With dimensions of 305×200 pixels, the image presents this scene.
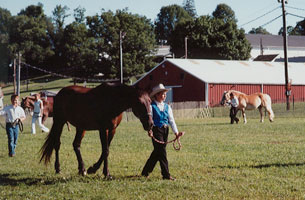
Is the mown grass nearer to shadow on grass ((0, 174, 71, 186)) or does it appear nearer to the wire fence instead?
shadow on grass ((0, 174, 71, 186))

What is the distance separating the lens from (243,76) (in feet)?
158

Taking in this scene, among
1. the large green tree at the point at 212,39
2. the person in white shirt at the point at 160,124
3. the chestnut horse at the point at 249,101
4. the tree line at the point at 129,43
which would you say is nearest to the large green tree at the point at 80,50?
the tree line at the point at 129,43

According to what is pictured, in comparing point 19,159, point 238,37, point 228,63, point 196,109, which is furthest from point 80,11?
point 19,159

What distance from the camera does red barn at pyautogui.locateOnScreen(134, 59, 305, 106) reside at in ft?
149

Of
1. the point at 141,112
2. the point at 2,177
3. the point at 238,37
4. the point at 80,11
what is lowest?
the point at 2,177

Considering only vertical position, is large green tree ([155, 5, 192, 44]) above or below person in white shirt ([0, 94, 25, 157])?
above

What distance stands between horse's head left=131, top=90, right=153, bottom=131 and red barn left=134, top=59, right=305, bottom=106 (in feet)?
117

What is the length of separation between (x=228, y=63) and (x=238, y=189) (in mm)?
47067

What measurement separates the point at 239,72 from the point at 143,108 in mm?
42322

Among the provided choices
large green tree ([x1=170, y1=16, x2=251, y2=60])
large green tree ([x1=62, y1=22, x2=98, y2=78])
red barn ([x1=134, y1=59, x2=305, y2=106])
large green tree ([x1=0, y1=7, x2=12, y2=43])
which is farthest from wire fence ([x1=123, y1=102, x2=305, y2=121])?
large green tree ([x1=0, y1=7, x2=12, y2=43])

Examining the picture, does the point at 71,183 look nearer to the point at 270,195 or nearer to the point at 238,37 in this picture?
the point at 270,195

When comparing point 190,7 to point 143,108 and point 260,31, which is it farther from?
point 143,108

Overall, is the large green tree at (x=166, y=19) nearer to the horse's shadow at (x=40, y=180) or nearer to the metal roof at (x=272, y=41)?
the metal roof at (x=272, y=41)

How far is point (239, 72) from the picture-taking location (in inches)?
1945
